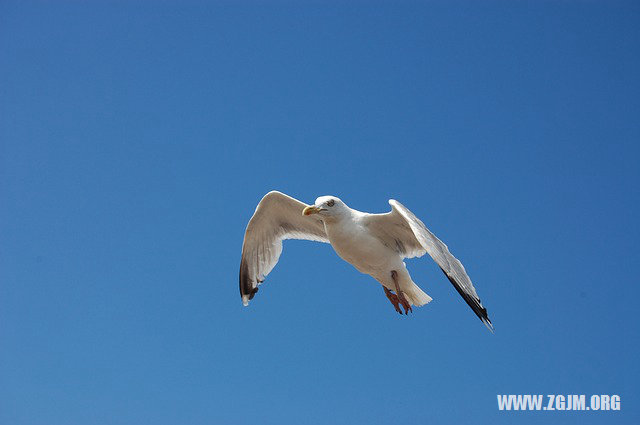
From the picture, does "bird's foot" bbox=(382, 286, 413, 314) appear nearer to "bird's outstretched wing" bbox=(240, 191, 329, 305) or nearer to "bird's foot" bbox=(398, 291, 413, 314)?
"bird's foot" bbox=(398, 291, 413, 314)

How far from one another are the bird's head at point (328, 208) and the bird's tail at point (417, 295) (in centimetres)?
87

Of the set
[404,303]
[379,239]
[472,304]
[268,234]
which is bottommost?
[472,304]

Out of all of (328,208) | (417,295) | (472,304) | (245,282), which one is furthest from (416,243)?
(245,282)

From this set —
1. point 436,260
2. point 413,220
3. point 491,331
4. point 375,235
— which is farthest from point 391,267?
point 491,331

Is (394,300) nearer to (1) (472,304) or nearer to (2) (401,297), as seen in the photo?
(2) (401,297)

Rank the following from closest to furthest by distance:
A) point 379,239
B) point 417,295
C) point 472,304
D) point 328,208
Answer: point 472,304 < point 328,208 < point 379,239 < point 417,295

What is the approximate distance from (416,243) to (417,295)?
0.43m

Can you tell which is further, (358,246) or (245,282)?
(245,282)

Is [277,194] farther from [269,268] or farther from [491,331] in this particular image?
[491,331]

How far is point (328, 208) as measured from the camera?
494cm

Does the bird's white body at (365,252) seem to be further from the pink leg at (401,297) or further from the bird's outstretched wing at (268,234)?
the bird's outstretched wing at (268,234)

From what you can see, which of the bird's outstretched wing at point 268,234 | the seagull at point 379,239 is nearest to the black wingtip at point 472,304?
the seagull at point 379,239

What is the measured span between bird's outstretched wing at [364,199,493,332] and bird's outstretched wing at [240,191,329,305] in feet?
2.73

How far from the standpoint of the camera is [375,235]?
5145 millimetres
